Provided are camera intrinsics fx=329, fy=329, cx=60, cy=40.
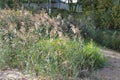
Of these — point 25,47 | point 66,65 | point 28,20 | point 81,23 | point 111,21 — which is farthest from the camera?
point 111,21

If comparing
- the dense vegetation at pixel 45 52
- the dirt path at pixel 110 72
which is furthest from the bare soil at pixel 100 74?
the dense vegetation at pixel 45 52

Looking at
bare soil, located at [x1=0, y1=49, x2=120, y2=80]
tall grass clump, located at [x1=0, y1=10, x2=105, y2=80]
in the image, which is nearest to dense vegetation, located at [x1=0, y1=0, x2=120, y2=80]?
tall grass clump, located at [x1=0, y1=10, x2=105, y2=80]

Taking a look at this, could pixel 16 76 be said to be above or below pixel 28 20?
below

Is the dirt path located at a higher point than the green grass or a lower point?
lower

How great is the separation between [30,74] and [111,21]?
1007 cm

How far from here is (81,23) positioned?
1006 centimetres

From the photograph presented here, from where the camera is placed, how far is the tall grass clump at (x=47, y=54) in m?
5.22

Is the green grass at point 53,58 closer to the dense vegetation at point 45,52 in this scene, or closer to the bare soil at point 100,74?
the dense vegetation at point 45,52

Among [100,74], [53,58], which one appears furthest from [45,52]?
[100,74]

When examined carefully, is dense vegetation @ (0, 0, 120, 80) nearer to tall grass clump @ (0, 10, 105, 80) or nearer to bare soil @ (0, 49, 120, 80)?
tall grass clump @ (0, 10, 105, 80)

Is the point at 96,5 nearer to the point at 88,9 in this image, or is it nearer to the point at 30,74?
the point at 88,9

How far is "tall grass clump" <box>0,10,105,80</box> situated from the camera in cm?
522

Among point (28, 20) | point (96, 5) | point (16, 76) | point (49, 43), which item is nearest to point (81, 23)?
point (28, 20)

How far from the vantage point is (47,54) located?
5559mm
